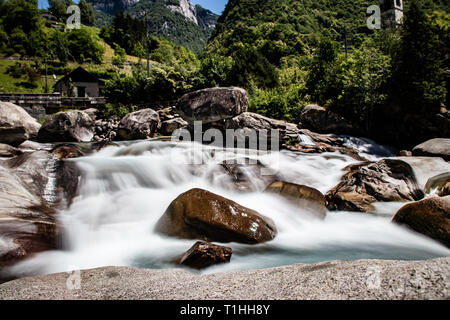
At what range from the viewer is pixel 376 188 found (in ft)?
24.9

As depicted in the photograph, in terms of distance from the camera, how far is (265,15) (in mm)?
93312

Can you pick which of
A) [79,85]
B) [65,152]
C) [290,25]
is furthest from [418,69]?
[290,25]

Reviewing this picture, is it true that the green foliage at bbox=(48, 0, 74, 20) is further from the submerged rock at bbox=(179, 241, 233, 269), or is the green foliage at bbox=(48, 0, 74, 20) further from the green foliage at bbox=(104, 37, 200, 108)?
the submerged rock at bbox=(179, 241, 233, 269)

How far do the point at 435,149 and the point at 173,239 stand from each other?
37.8 ft

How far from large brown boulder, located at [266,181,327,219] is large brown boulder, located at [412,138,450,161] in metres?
6.89

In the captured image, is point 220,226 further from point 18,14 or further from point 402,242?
point 18,14

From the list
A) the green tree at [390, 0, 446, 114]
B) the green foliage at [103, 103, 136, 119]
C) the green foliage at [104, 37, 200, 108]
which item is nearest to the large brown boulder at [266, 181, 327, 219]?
the green tree at [390, 0, 446, 114]

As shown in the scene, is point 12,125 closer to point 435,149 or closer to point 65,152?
point 65,152

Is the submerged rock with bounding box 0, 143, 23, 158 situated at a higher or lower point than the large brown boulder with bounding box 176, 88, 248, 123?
lower

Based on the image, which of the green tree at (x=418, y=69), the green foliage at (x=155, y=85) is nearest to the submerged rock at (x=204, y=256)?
the green tree at (x=418, y=69)

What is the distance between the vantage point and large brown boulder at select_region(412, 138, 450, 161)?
33.1 feet

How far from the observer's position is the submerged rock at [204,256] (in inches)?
152

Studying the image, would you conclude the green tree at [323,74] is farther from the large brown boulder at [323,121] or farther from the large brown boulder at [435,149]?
the large brown boulder at [435,149]

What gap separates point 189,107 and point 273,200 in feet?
30.7
